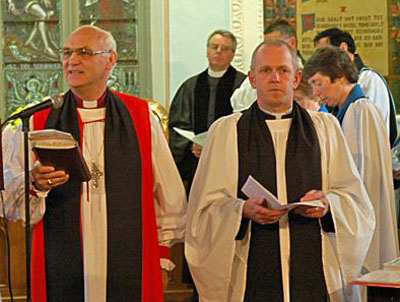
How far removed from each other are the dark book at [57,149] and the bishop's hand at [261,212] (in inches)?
34.0

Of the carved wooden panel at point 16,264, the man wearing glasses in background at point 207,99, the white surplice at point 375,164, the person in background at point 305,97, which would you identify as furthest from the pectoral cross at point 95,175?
the man wearing glasses in background at point 207,99

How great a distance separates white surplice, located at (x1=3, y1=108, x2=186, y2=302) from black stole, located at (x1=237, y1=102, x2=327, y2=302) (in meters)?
0.52

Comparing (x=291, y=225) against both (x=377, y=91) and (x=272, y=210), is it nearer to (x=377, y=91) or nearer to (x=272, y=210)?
(x=272, y=210)

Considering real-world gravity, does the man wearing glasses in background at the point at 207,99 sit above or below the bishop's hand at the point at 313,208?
above

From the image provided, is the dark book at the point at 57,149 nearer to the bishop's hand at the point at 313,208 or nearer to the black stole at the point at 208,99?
the bishop's hand at the point at 313,208

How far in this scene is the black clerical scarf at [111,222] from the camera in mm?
5203

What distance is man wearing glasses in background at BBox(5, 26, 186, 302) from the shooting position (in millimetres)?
5203

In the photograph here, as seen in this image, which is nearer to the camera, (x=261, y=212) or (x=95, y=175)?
(x=261, y=212)

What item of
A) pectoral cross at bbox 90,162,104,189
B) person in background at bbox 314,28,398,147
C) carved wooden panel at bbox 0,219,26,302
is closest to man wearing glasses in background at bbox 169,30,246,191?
person in background at bbox 314,28,398,147

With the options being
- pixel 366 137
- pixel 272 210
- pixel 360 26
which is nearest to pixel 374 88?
pixel 366 137

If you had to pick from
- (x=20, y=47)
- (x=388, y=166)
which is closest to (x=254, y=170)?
(x=388, y=166)

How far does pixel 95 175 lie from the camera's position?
5273mm

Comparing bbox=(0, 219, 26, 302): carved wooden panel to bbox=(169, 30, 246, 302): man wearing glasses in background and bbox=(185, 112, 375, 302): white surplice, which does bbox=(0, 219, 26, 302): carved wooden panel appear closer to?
bbox=(169, 30, 246, 302): man wearing glasses in background

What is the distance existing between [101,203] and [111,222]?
120mm
